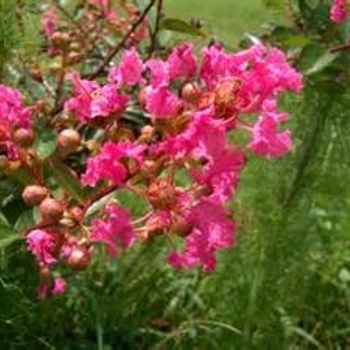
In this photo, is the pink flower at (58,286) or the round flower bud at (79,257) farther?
the pink flower at (58,286)

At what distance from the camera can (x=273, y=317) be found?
2.45 meters

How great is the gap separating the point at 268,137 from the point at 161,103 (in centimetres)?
14

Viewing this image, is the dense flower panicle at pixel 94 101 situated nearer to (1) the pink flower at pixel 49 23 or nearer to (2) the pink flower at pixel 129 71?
(2) the pink flower at pixel 129 71

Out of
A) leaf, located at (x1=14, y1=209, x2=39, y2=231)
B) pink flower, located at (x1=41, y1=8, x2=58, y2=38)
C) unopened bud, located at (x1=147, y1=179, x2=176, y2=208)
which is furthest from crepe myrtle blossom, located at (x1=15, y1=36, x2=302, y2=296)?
pink flower, located at (x1=41, y1=8, x2=58, y2=38)

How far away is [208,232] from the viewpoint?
1393 millimetres

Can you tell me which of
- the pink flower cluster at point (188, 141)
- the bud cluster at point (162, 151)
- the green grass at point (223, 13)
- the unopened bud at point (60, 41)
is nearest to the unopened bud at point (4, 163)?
the bud cluster at point (162, 151)

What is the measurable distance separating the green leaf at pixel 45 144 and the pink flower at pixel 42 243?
184mm

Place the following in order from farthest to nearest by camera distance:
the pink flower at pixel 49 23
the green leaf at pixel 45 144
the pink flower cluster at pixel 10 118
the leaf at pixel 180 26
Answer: the pink flower at pixel 49 23, the leaf at pixel 180 26, the green leaf at pixel 45 144, the pink flower cluster at pixel 10 118

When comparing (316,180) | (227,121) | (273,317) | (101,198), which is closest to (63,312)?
(273,317)

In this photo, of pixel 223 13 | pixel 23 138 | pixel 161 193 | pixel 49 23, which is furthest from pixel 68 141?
pixel 223 13

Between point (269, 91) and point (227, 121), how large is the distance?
3.8 inches

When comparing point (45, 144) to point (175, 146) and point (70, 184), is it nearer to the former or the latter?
point (70, 184)

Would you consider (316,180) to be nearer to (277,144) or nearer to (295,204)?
(295,204)

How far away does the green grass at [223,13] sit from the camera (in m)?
7.29
